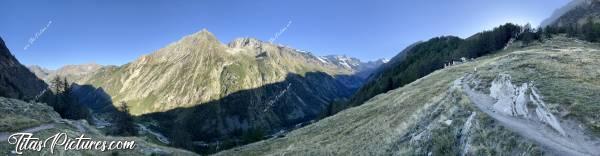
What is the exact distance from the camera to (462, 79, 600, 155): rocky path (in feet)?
81.8

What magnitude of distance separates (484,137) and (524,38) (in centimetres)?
11337

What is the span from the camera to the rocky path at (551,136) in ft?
81.8

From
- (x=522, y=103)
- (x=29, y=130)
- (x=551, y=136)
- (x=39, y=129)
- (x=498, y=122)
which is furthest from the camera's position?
(x=39, y=129)

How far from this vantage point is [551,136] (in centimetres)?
2798

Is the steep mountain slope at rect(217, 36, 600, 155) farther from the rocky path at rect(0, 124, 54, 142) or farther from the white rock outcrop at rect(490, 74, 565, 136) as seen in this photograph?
the rocky path at rect(0, 124, 54, 142)

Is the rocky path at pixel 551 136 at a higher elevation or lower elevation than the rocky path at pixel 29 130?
lower

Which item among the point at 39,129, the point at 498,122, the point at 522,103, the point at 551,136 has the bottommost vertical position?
the point at 551,136

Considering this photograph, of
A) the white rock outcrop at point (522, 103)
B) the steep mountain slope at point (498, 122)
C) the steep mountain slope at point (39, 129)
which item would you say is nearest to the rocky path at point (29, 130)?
the steep mountain slope at point (39, 129)

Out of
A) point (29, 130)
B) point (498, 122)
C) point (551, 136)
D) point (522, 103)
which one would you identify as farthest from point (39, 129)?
point (551, 136)

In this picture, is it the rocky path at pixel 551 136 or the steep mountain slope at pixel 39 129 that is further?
the steep mountain slope at pixel 39 129

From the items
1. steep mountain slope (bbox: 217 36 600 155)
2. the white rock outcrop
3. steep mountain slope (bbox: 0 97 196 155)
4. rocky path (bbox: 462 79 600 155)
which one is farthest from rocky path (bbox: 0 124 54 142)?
the white rock outcrop

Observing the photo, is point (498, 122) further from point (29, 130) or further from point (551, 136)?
point (29, 130)

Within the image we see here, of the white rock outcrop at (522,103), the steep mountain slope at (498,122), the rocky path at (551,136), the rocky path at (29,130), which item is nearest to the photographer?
the rocky path at (551,136)

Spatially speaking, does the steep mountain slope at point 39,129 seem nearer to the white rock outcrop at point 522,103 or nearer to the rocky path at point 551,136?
the rocky path at point 551,136
